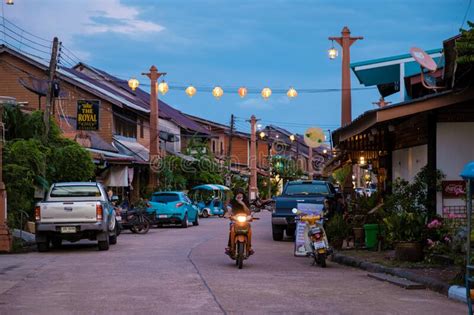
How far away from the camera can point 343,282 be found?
42.5ft

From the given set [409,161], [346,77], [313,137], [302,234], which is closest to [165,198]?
[313,137]

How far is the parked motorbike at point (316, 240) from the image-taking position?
15.5 metres

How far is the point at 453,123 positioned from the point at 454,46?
4.78 m

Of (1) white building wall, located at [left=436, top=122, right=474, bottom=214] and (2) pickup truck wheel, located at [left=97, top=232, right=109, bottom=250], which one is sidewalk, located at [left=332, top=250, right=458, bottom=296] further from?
(2) pickup truck wheel, located at [left=97, top=232, right=109, bottom=250]

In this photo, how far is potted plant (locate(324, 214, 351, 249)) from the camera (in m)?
18.8

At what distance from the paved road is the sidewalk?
28cm

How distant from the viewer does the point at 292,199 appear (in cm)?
2425

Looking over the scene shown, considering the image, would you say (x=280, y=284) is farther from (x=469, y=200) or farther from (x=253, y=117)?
(x=253, y=117)

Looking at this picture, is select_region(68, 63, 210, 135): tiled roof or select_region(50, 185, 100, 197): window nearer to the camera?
select_region(50, 185, 100, 197): window

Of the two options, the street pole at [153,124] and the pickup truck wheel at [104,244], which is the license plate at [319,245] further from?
the street pole at [153,124]

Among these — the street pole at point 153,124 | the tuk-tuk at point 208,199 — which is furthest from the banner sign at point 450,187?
the tuk-tuk at point 208,199

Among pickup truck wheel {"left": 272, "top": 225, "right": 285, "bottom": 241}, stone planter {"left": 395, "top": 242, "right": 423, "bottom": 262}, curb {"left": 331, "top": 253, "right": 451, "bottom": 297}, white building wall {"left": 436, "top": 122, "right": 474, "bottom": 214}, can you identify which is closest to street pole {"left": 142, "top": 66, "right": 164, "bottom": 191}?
pickup truck wheel {"left": 272, "top": 225, "right": 285, "bottom": 241}

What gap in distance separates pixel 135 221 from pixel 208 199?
74.9ft

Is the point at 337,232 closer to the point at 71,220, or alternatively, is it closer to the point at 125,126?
the point at 71,220
